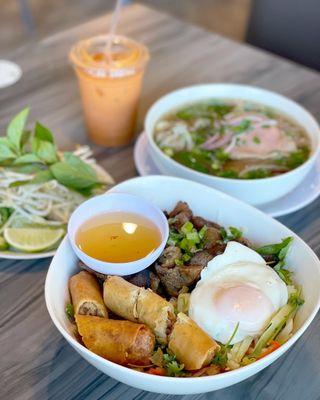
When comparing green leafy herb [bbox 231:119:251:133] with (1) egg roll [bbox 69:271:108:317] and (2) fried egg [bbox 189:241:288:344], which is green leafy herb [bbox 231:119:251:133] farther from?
(1) egg roll [bbox 69:271:108:317]

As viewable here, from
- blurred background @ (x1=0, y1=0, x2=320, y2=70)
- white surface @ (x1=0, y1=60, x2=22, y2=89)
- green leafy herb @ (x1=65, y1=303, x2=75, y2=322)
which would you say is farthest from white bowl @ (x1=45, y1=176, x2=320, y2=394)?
blurred background @ (x1=0, y1=0, x2=320, y2=70)

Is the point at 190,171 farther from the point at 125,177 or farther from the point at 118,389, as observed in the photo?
the point at 118,389

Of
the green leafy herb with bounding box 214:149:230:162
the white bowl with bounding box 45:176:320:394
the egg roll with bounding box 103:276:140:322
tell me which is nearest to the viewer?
the white bowl with bounding box 45:176:320:394

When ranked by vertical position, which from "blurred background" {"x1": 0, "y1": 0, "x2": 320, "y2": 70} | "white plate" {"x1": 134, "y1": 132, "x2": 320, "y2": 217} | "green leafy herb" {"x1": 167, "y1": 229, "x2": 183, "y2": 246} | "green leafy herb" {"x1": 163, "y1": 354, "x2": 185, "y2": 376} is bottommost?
"blurred background" {"x1": 0, "y1": 0, "x2": 320, "y2": 70}

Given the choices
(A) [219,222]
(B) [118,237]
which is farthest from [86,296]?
(A) [219,222]

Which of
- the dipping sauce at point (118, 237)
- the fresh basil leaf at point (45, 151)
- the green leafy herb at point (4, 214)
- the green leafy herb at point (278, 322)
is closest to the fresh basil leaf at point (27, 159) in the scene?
the fresh basil leaf at point (45, 151)

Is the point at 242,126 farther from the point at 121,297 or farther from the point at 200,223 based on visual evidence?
the point at 121,297

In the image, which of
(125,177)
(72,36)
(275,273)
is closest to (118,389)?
(275,273)
